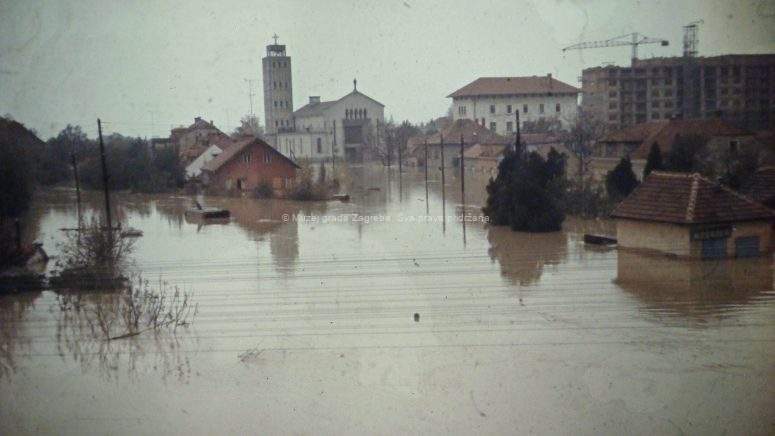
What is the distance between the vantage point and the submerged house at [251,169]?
22109 millimetres

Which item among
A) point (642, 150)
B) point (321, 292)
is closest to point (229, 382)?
point (321, 292)

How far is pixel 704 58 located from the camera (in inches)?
706

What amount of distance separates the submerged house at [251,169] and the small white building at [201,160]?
91.2 inches

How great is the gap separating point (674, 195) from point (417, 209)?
24.7 feet

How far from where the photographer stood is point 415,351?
6570 millimetres

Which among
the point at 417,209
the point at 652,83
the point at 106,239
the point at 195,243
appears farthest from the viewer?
the point at 652,83

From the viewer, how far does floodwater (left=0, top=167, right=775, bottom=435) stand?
5.32 m

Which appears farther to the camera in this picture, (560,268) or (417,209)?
(417,209)

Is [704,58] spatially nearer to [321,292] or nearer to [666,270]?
[666,270]

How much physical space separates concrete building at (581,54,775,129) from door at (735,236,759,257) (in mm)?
2996

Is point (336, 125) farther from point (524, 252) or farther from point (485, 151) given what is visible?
point (524, 252)

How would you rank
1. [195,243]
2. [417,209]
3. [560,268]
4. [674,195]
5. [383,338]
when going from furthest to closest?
[417,209]
[195,243]
[674,195]
[560,268]
[383,338]

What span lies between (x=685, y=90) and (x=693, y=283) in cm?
1421

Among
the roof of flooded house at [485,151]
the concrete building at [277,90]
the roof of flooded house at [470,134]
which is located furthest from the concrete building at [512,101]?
the concrete building at [277,90]
